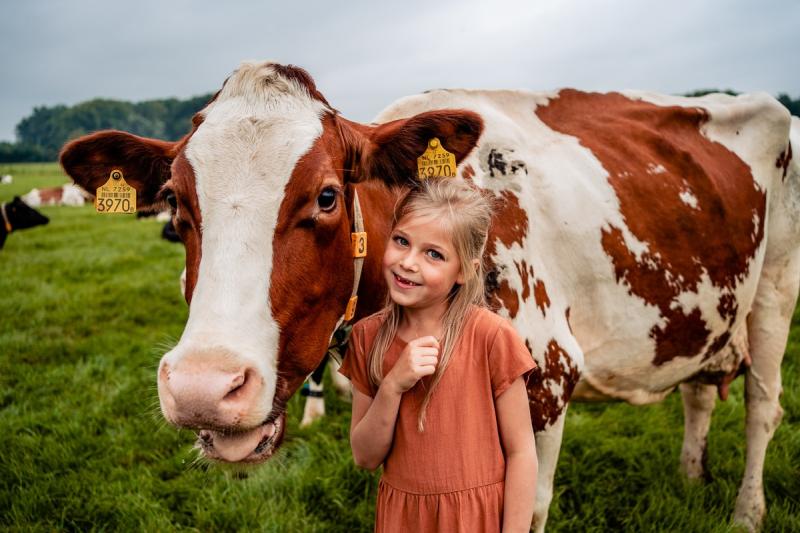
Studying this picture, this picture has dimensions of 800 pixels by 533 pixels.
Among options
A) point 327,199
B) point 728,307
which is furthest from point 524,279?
point 728,307

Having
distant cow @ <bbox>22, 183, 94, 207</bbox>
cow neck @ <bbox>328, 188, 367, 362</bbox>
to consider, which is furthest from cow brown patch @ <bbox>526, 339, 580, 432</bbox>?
distant cow @ <bbox>22, 183, 94, 207</bbox>

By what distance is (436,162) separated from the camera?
6.74ft

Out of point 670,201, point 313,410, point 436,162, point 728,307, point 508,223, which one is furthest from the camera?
point 313,410

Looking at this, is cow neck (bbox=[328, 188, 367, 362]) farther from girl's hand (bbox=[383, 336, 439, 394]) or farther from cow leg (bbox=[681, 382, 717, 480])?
cow leg (bbox=[681, 382, 717, 480])

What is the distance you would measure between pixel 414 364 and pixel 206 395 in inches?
20.2

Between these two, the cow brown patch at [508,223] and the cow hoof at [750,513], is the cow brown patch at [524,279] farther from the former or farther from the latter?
the cow hoof at [750,513]

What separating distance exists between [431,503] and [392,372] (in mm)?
429

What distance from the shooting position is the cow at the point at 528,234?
148 centimetres

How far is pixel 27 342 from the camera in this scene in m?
5.89

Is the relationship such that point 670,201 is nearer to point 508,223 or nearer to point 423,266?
point 508,223

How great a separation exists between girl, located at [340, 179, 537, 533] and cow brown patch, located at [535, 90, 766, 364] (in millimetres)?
1310

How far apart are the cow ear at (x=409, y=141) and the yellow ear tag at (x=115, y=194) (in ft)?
3.44

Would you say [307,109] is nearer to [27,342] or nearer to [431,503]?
[431,503]

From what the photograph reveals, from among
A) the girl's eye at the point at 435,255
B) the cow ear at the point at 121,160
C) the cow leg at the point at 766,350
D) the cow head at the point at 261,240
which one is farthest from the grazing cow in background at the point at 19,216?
the cow leg at the point at 766,350
